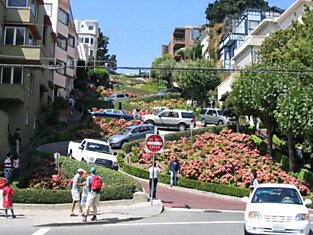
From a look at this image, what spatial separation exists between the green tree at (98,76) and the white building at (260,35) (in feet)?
102

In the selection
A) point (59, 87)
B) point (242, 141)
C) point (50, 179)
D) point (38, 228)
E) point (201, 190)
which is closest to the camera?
point (38, 228)

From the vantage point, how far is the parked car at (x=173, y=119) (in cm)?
5359

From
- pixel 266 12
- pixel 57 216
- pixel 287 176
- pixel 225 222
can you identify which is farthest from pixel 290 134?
pixel 266 12

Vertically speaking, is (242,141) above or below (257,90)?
below

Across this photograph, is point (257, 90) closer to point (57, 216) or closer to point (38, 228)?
point (57, 216)

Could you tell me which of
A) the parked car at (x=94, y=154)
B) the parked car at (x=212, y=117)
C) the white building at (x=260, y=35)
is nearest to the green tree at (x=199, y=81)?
the white building at (x=260, y=35)

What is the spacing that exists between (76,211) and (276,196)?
8377 millimetres

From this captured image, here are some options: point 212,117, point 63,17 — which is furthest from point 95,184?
point 63,17

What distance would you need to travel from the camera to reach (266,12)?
8506 centimetres

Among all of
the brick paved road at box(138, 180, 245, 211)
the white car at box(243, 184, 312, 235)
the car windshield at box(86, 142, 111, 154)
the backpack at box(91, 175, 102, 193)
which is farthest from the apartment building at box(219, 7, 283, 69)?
the white car at box(243, 184, 312, 235)

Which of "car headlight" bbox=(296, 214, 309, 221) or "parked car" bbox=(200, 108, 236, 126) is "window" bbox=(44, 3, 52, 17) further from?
"car headlight" bbox=(296, 214, 309, 221)

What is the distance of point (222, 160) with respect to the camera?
3434 cm

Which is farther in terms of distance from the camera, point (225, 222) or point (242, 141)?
point (242, 141)

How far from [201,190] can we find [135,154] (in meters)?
8.98
